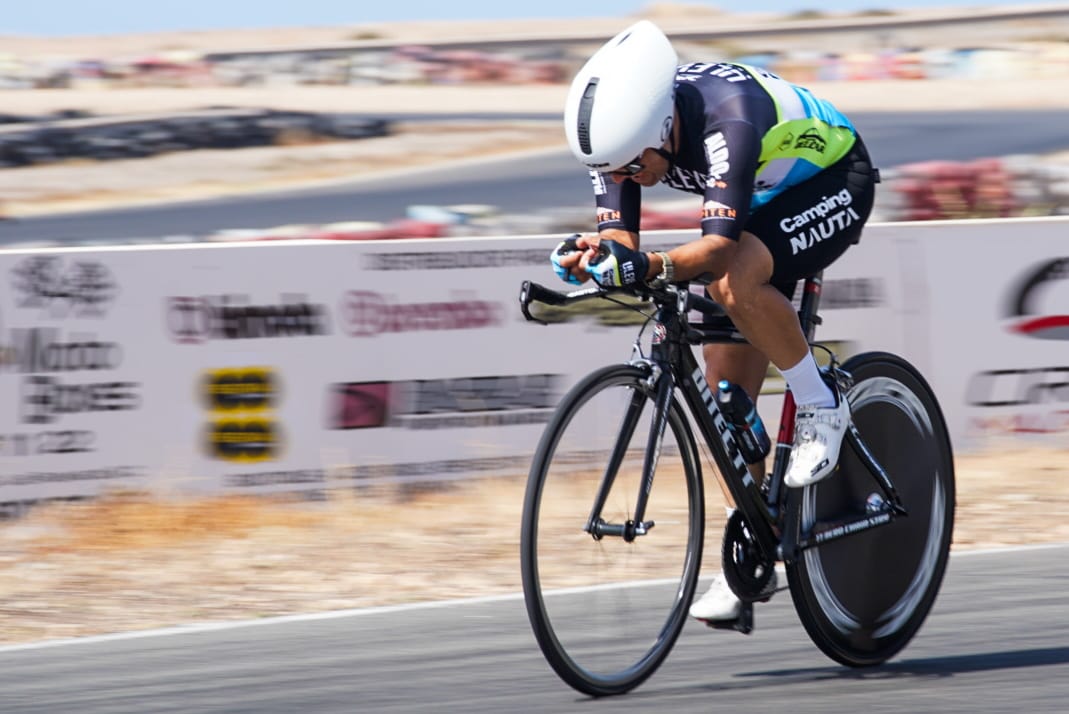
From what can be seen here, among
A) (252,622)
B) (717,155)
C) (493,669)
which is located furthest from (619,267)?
(252,622)

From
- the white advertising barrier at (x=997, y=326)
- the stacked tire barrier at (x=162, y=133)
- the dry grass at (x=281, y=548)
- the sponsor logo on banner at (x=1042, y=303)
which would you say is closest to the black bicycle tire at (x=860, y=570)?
the dry grass at (x=281, y=548)

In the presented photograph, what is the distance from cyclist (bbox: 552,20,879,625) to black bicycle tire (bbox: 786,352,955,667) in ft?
0.66

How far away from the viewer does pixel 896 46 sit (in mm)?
68812

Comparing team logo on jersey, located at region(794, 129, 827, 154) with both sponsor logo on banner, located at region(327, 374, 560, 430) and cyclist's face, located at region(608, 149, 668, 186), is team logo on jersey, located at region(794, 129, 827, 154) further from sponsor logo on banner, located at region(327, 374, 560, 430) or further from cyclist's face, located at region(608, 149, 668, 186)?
sponsor logo on banner, located at region(327, 374, 560, 430)

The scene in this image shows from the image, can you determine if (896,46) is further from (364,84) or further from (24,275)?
(24,275)

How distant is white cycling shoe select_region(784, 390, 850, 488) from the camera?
180 inches

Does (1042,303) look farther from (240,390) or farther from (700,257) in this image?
(700,257)

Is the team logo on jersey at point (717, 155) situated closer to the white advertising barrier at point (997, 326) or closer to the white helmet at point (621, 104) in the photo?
the white helmet at point (621, 104)

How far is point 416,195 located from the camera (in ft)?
77.6

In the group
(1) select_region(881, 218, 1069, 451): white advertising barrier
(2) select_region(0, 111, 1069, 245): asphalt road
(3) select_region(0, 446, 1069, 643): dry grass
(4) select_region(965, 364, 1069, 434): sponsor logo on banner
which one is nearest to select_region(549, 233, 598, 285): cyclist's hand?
(3) select_region(0, 446, 1069, 643): dry grass

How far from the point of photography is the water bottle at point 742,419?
177 inches

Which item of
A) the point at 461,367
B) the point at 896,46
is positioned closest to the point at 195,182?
the point at 461,367

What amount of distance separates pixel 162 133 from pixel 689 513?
975 inches

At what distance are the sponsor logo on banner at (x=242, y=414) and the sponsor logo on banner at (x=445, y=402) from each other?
0.28 m
